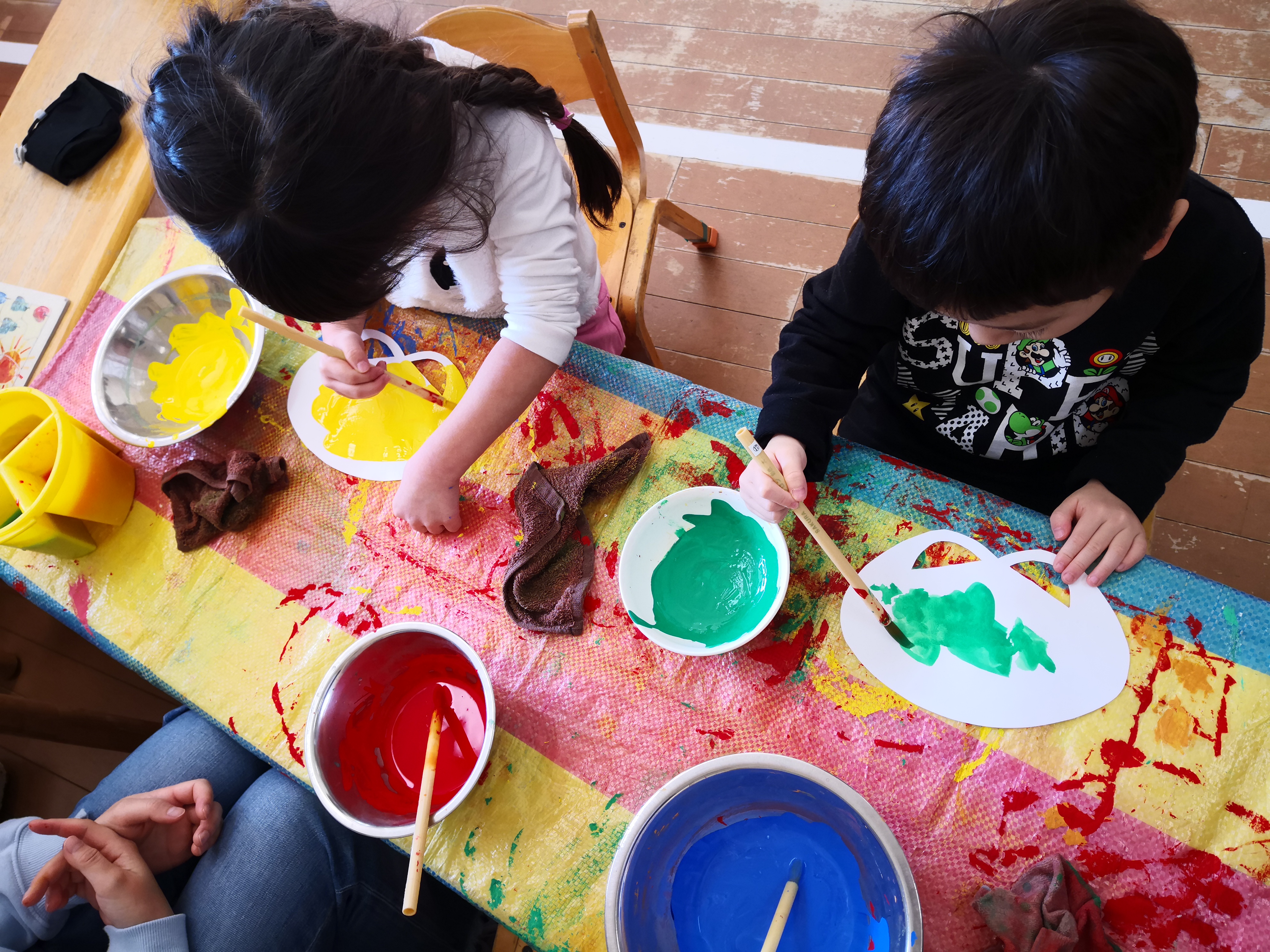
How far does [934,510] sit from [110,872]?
37.0 inches

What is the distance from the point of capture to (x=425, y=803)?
0.64m

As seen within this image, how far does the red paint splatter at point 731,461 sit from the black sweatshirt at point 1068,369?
0.12ft

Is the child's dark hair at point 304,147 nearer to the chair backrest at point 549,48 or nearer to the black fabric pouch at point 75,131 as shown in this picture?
the chair backrest at point 549,48

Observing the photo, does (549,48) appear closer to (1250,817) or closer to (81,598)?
(81,598)

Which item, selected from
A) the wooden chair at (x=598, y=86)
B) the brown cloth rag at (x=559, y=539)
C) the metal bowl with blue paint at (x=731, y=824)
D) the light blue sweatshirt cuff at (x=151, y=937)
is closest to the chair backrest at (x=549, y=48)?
the wooden chair at (x=598, y=86)

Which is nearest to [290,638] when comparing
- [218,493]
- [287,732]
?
[287,732]

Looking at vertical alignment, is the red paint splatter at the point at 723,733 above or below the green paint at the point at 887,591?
below

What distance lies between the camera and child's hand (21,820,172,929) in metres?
0.75

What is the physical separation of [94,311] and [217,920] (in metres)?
0.81

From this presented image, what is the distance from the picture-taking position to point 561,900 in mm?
653

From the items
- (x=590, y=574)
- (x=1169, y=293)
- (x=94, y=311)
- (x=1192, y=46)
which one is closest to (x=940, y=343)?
(x=1169, y=293)

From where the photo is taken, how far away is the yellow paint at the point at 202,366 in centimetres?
94

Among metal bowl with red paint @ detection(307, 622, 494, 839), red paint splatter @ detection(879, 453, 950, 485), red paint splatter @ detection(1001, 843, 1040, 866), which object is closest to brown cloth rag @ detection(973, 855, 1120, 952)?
red paint splatter @ detection(1001, 843, 1040, 866)

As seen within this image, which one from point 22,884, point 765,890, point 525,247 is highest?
point 525,247
